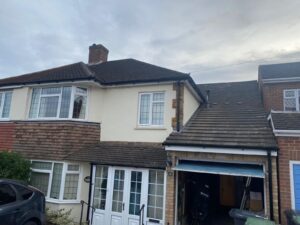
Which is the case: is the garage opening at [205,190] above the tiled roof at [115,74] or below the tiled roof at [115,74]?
below

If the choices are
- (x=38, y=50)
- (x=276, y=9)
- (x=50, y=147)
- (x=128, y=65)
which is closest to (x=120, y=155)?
(x=50, y=147)

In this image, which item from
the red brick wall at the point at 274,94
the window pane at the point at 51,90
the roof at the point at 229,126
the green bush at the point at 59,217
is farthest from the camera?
the red brick wall at the point at 274,94

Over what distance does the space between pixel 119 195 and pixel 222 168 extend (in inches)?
191

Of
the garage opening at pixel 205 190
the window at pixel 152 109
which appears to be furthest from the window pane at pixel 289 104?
the window at pixel 152 109

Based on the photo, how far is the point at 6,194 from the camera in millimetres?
6711

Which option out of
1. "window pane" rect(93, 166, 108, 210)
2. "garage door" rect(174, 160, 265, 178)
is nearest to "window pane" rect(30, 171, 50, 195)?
"window pane" rect(93, 166, 108, 210)

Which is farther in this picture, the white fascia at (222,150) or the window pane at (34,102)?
the window pane at (34,102)

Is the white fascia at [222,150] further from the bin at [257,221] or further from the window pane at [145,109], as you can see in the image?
the window pane at [145,109]

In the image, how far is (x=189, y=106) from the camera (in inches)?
486

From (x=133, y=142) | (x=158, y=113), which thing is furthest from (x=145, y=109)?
(x=133, y=142)

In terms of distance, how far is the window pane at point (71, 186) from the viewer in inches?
441

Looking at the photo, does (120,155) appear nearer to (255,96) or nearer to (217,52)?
(217,52)

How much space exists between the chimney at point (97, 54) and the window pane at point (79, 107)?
6.51 metres

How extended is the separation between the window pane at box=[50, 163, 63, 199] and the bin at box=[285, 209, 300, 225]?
944 cm
